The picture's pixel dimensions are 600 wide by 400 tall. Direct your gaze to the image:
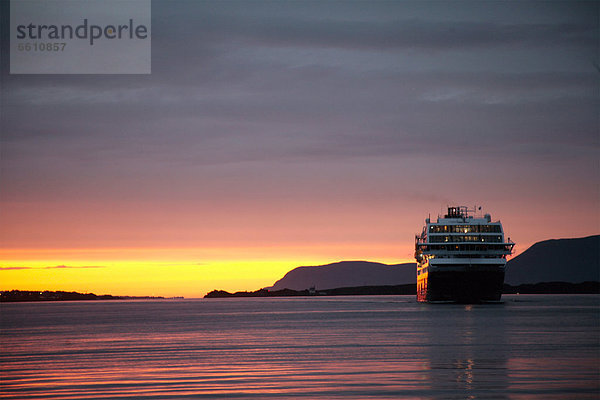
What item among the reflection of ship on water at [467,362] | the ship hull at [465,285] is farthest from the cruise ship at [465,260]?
the reflection of ship on water at [467,362]

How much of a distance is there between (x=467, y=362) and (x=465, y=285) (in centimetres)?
8035

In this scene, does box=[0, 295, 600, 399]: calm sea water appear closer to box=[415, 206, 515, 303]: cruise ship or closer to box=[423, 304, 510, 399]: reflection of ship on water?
box=[423, 304, 510, 399]: reflection of ship on water

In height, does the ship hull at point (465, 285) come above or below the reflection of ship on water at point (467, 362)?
above

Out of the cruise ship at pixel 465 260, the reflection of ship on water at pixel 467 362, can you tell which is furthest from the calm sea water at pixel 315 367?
the cruise ship at pixel 465 260

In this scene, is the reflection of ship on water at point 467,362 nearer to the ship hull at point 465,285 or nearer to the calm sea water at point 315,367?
the calm sea water at point 315,367

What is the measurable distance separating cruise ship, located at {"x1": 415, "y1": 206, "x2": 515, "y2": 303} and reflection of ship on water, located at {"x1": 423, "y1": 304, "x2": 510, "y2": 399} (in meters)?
46.4

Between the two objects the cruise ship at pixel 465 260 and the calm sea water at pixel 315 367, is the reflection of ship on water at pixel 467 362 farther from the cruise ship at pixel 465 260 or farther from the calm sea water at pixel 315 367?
the cruise ship at pixel 465 260

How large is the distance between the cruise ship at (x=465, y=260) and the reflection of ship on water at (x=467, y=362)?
4643 centimetres

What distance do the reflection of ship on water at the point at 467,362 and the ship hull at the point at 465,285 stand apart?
153ft

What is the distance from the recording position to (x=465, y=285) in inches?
4717

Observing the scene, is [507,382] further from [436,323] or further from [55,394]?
[436,323]

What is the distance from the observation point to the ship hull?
119375 millimetres

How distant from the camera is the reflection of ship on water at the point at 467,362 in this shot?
30.1m

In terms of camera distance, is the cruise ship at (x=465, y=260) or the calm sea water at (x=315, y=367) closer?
the calm sea water at (x=315, y=367)
